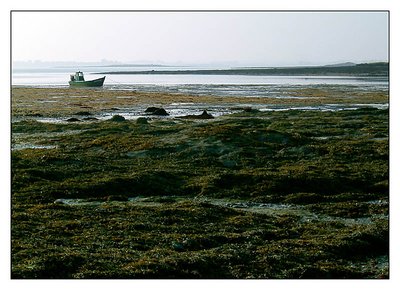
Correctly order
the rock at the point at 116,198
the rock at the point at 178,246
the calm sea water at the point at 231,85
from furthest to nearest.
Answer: the calm sea water at the point at 231,85 < the rock at the point at 116,198 < the rock at the point at 178,246

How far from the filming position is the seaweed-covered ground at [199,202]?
1464 centimetres

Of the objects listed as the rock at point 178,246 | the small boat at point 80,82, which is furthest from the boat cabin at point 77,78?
the rock at point 178,246

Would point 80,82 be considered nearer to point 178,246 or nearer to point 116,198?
point 116,198

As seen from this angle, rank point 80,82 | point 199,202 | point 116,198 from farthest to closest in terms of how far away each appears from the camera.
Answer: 1. point 80,82
2. point 116,198
3. point 199,202

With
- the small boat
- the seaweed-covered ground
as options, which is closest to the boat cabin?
the small boat

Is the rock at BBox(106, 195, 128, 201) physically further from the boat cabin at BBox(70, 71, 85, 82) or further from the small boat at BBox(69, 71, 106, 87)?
the boat cabin at BBox(70, 71, 85, 82)

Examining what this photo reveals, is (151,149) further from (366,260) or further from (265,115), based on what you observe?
(265,115)

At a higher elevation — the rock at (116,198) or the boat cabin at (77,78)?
the boat cabin at (77,78)

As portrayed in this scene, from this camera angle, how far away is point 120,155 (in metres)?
31.0

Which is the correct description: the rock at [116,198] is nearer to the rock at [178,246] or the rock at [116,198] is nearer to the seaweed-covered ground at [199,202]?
the seaweed-covered ground at [199,202]

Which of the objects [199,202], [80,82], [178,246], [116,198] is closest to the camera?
[178,246]

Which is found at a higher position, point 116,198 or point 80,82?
point 80,82

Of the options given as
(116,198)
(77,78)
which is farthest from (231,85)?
(116,198)

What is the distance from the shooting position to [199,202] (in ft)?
71.1
